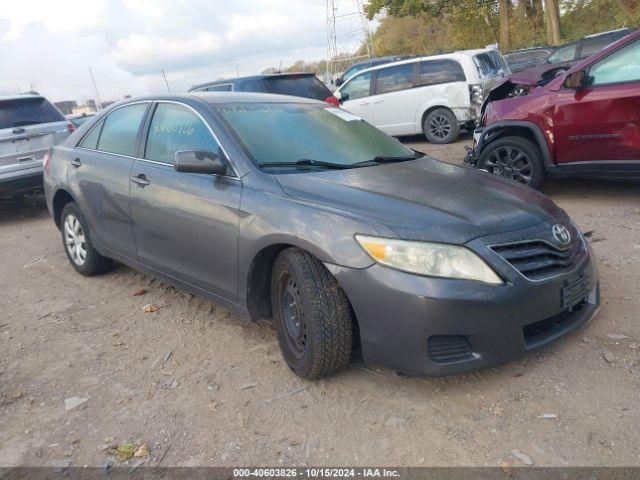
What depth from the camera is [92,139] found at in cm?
491

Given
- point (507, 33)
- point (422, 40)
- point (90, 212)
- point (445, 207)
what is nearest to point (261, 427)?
point (445, 207)

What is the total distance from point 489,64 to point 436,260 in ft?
31.3

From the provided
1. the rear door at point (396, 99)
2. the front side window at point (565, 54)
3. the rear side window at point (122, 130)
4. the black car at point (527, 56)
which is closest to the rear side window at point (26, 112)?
the rear side window at point (122, 130)

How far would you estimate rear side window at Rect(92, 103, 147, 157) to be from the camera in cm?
435

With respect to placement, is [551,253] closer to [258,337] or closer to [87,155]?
[258,337]

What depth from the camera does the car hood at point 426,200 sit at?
276 centimetres

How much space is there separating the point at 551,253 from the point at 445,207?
23.4 inches

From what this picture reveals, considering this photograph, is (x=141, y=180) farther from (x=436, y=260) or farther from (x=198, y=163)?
(x=436, y=260)

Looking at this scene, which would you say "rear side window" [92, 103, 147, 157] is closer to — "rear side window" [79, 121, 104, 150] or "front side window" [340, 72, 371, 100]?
"rear side window" [79, 121, 104, 150]

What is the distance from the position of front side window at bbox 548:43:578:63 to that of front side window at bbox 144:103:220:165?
442 inches

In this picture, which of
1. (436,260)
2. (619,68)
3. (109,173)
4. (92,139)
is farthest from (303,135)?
(619,68)

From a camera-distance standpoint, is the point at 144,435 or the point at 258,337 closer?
the point at 144,435

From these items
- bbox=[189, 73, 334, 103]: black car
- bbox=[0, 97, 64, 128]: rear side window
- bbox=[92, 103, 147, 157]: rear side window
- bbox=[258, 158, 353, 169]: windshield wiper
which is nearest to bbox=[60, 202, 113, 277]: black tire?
bbox=[92, 103, 147, 157]: rear side window

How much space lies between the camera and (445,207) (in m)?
2.94
